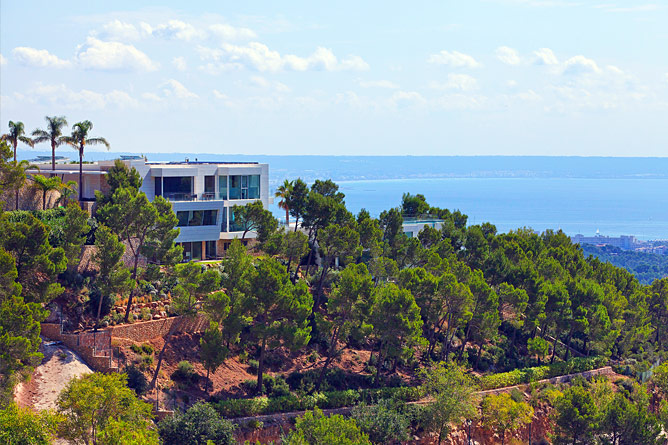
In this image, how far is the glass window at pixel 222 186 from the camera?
66.9m

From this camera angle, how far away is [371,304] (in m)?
50.0

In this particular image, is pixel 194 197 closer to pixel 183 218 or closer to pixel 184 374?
pixel 183 218

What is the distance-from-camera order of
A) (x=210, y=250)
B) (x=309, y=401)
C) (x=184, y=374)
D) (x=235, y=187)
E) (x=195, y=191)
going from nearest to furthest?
(x=184, y=374), (x=309, y=401), (x=210, y=250), (x=195, y=191), (x=235, y=187)

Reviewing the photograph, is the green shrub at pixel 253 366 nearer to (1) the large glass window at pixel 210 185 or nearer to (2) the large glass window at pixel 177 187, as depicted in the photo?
(2) the large glass window at pixel 177 187

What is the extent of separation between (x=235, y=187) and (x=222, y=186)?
4.43 feet

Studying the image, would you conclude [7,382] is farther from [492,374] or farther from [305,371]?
[492,374]

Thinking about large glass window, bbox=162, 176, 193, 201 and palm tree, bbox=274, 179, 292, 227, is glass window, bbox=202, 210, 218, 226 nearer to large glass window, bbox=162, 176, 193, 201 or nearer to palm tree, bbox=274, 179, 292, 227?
large glass window, bbox=162, 176, 193, 201

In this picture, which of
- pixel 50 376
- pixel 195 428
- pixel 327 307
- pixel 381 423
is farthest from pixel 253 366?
pixel 50 376

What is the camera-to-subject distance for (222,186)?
67.2 m

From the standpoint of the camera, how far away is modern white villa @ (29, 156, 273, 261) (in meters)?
62.4

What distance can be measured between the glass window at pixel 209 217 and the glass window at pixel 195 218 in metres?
0.38

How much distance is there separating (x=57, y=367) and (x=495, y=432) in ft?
93.2

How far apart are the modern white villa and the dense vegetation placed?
3578 mm

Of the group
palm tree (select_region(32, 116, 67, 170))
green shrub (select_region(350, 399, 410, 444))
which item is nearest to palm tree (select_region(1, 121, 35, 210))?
palm tree (select_region(32, 116, 67, 170))
